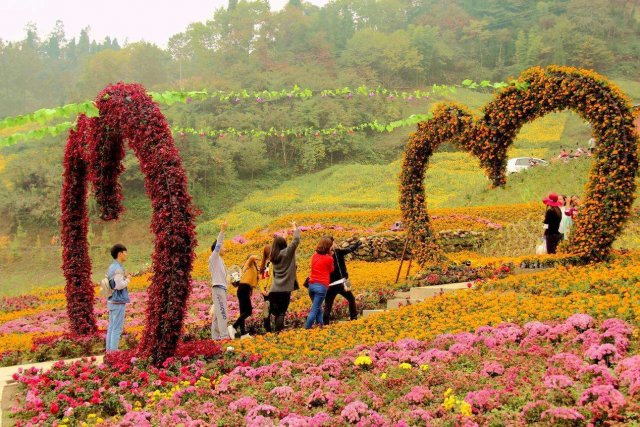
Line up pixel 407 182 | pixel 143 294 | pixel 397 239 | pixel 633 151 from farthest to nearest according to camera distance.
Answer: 1. pixel 397 239
2. pixel 143 294
3. pixel 407 182
4. pixel 633 151

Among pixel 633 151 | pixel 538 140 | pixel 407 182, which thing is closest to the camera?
pixel 633 151

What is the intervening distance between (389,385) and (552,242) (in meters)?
8.79

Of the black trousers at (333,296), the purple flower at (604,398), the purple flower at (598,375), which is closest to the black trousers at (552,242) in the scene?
the black trousers at (333,296)

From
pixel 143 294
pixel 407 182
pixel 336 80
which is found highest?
pixel 336 80

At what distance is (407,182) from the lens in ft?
55.1

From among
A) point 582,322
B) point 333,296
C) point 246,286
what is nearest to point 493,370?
point 582,322

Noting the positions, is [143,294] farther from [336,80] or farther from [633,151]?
[336,80]

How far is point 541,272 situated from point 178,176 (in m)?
6.71

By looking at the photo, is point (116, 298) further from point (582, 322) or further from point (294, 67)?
point (294, 67)

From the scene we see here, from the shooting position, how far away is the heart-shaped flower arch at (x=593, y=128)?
1245 centimetres

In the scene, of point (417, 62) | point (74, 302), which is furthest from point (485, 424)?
point (417, 62)

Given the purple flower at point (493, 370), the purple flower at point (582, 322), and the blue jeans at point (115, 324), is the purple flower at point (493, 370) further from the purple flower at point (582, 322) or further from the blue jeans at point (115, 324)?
the blue jeans at point (115, 324)

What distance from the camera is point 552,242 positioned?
15.2m

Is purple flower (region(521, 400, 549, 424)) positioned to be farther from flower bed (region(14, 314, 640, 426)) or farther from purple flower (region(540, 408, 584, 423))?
purple flower (region(540, 408, 584, 423))
